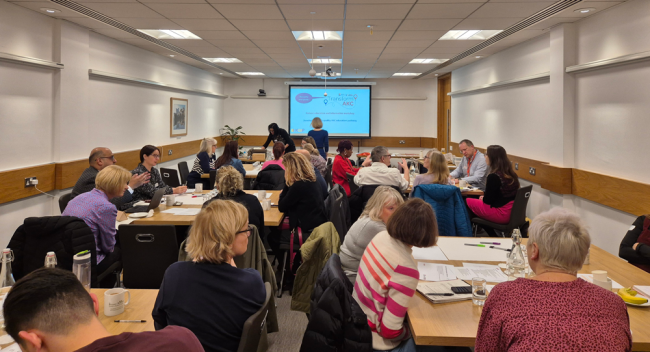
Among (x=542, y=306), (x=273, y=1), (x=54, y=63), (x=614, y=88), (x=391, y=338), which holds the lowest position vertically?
(x=391, y=338)

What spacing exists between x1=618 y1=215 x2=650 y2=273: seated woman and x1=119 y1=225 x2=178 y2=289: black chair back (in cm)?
345

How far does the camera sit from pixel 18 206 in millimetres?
4969

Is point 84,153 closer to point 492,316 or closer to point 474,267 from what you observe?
point 474,267

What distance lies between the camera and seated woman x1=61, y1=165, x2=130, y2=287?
3008 mm

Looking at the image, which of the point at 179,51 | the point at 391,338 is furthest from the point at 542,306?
the point at 179,51

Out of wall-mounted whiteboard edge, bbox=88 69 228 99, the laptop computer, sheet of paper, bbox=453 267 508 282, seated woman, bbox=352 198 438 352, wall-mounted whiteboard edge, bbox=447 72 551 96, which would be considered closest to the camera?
seated woman, bbox=352 198 438 352

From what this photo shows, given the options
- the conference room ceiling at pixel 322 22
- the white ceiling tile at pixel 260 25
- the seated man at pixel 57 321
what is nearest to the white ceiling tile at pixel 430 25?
the conference room ceiling at pixel 322 22

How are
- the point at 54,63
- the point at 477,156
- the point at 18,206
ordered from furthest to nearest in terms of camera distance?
the point at 477,156 < the point at 54,63 < the point at 18,206

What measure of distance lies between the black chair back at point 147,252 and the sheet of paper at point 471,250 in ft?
6.58

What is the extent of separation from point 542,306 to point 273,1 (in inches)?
166

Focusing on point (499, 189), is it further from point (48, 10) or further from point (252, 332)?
point (48, 10)

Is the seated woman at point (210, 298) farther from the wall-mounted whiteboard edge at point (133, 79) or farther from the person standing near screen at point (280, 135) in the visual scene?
the person standing near screen at point (280, 135)

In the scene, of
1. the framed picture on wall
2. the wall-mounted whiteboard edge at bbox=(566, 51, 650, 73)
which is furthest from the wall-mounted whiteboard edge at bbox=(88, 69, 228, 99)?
the wall-mounted whiteboard edge at bbox=(566, 51, 650, 73)

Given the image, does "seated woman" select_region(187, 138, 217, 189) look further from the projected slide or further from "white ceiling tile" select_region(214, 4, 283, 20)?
the projected slide
